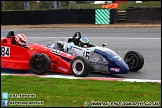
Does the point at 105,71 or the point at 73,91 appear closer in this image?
the point at 73,91

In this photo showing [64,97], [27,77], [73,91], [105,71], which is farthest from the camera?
[105,71]

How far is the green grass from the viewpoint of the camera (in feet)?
24.2

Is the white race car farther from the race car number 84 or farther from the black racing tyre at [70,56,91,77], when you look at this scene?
the race car number 84

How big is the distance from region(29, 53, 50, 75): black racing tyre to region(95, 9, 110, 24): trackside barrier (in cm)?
1741

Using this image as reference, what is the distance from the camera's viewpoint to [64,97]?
7.57 meters

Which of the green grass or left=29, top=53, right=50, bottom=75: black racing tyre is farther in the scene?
left=29, top=53, right=50, bottom=75: black racing tyre

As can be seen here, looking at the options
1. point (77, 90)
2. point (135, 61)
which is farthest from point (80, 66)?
point (77, 90)

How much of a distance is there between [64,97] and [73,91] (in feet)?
1.88

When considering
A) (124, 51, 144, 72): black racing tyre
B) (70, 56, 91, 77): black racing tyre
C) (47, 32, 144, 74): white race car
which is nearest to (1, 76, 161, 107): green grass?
(70, 56, 91, 77): black racing tyre

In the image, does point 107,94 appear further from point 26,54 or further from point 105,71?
point 26,54

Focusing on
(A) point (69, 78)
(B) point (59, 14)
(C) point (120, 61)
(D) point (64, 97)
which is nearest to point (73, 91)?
(D) point (64, 97)

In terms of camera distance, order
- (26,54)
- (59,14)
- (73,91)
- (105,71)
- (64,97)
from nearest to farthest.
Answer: (64,97) → (73,91) → (105,71) → (26,54) → (59,14)

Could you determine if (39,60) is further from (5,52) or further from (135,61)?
(135,61)

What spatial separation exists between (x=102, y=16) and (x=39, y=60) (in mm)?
18022
